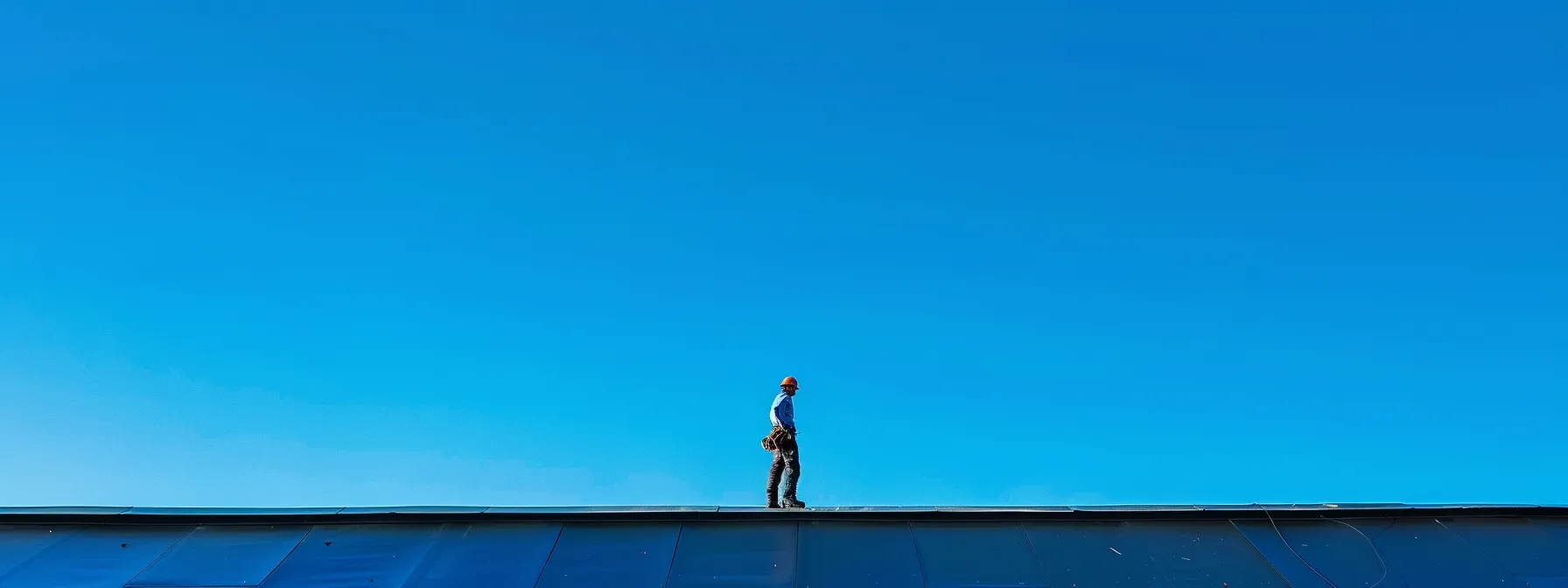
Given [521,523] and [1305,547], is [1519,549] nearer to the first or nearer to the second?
[1305,547]

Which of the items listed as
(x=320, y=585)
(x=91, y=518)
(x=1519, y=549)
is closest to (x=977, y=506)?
(x=1519, y=549)

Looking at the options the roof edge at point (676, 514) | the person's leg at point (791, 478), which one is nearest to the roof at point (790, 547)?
the roof edge at point (676, 514)

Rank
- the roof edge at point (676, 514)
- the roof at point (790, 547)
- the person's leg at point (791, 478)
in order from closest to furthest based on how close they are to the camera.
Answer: the roof at point (790, 547), the roof edge at point (676, 514), the person's leg at point (791, 478)

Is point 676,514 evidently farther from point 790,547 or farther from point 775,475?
point 775,475

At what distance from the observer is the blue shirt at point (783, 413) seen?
14461 mm

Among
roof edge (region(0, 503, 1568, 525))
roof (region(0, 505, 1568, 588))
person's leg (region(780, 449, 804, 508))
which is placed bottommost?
roof (region(0, 505, 1568, 588))

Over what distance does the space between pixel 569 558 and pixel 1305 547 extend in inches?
312

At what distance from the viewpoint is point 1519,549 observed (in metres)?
11.2

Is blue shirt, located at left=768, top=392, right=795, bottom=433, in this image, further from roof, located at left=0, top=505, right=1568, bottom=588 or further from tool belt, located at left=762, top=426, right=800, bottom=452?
roof, located at left=0, top=505, right=1568, bottom=588

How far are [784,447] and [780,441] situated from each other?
116mm

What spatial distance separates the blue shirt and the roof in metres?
2.95

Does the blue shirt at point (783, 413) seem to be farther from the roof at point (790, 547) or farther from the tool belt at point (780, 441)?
the roof at point (790, 547)

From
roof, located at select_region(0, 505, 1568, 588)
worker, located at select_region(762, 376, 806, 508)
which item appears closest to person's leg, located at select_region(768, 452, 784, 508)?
worker, located at select_region(762, 376, 806, 508)

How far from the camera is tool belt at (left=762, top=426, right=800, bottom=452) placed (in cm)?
1424
